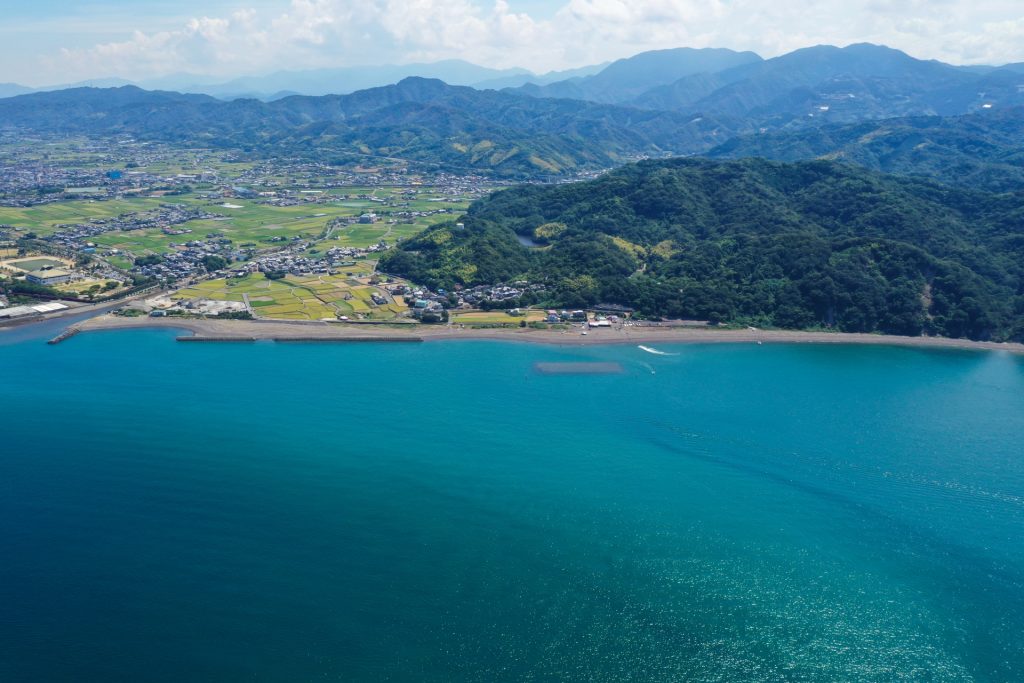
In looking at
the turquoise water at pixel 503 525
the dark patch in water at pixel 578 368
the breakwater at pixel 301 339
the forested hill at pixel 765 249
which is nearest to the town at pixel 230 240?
the breakwater at pixel 301 339

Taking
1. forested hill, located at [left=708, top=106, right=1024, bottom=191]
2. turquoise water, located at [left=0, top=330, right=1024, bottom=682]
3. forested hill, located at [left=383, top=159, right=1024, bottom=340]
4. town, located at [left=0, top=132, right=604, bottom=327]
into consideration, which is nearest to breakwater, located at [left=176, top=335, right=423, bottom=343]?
town, located at [left=0, top=132, right=604, bottom=327]

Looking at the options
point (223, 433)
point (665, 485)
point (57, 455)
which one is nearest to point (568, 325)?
point (665, 485)

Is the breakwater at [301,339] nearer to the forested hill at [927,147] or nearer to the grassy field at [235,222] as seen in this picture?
the grassy field at [235,222]

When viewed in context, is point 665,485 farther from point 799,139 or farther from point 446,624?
point 799,139

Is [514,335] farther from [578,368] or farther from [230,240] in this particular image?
[230,240]

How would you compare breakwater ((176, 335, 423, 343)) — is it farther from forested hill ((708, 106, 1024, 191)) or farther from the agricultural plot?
forested hill ((708, 106, 1024, 191))

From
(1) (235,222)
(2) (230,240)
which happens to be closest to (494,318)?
(2) (230,240)
